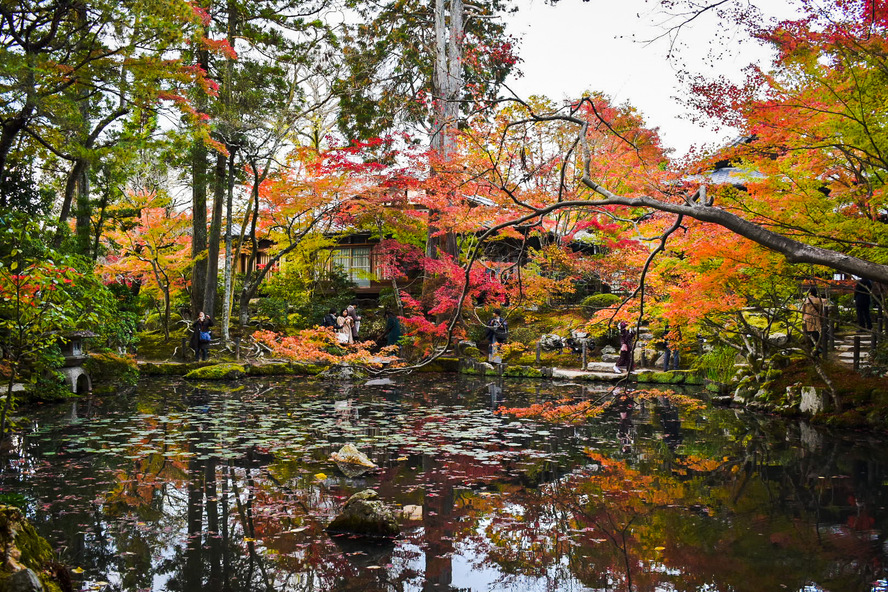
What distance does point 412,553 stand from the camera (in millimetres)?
4637

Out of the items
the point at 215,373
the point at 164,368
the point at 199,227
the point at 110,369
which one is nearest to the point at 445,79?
the point at 199,227

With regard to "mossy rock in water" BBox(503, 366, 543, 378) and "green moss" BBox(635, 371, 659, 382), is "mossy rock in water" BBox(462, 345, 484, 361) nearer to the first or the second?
"mossy rock in water" BBox(503, 366, 543, 378)

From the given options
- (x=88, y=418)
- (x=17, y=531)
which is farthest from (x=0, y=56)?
(x=17, y=531)

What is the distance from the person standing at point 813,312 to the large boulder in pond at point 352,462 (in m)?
8.54

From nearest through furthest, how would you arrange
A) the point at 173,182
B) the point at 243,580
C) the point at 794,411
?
1. the point at 243,580
2. the point at 794,411
3. the point at 173,182

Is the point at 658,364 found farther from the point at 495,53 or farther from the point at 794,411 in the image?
the point at 495,53

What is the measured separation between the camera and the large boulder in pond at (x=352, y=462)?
22.4 feet

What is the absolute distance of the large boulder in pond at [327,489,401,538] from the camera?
493 centimetres

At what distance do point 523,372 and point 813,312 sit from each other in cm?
853

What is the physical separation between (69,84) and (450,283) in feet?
36.6

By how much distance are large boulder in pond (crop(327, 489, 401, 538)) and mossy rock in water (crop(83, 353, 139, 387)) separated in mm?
10391

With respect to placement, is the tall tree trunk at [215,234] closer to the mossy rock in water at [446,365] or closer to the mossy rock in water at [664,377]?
the mossy rock in water at [446,365]

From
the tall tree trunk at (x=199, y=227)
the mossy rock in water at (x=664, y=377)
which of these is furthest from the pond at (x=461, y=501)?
the tall tree trunk at (x=199, y=227)

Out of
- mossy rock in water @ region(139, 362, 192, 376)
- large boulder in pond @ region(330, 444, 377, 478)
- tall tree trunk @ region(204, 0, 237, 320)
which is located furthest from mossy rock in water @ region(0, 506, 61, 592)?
tall tree trunk @ region(204, 0, 237, 320)
